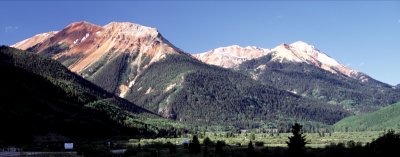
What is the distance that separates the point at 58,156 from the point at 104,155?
110 feet

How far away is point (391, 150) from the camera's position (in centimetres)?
14288

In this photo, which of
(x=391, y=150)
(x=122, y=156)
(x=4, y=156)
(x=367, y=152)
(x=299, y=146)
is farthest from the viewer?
(x=122, y=156)

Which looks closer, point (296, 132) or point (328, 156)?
point (296, 132)

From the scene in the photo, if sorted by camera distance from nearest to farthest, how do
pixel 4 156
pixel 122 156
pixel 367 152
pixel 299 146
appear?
pixel 299 146 < pixel 4 156 < pixel 367 152 < pixel 122 156

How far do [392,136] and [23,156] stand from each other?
315 ft

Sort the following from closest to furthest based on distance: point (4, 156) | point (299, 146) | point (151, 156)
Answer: point (299, 146) → point (4, 156) → point (151, 156)

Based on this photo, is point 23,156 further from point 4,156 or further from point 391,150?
point 391,150

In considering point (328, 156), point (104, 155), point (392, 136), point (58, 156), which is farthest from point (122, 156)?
point (392, 136)

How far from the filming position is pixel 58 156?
145625 mm

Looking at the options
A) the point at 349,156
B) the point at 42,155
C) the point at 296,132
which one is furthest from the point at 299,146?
the point at 349,156

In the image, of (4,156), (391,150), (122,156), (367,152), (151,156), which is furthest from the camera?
(151,156)

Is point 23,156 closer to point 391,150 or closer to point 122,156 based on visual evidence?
point 122,156

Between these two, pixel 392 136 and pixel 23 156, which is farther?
pixel 392 136

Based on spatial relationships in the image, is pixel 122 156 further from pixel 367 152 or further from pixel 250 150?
A: pixel 367 152
